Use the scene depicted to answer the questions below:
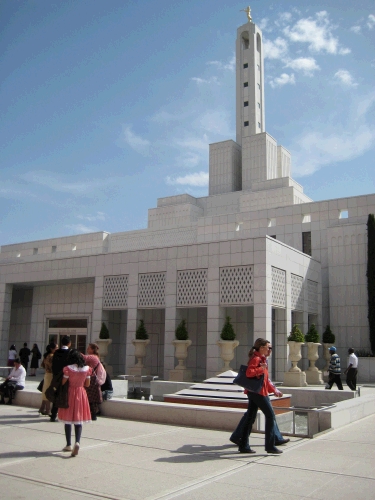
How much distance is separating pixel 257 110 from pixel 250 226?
19.0m

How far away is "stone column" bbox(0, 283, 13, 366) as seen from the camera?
27.0 m

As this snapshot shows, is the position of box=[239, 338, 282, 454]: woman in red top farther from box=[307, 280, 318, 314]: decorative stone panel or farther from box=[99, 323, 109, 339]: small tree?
box=[307, 280, 318, 314]: decorative stone panel

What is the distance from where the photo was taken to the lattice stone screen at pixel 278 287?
20.6 meters

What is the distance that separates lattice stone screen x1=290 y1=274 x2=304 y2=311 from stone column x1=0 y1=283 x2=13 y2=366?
50.8 feet

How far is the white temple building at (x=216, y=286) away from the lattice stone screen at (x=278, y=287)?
0.04 metres

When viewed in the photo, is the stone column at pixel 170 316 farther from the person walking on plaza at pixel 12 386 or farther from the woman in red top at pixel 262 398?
the woman in red top at pixel 262 398

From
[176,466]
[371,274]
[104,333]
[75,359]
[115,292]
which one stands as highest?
[371,274]

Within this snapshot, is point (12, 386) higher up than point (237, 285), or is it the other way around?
point (237, 285)

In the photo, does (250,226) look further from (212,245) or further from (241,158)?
(241,158)

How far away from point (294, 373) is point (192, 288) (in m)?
5.43

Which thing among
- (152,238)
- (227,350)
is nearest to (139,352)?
(227,350)

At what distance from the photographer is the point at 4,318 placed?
2723cm

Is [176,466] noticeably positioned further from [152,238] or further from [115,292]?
[152,238]

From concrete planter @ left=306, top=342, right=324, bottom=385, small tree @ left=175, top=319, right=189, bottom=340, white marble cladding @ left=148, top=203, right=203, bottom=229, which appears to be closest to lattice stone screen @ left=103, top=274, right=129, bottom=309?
small tree @ left=175, top=319, right=189, bottom=340
